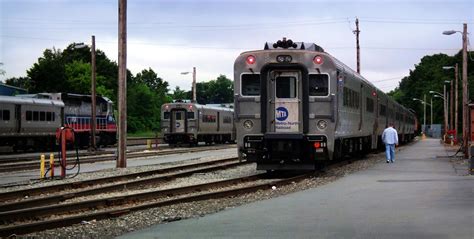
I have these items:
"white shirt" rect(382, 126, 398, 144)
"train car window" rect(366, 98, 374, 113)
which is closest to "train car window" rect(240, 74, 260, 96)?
"white shirt" rect(382, 126, 398, 144)

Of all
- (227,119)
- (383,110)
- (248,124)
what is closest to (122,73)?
(248,124)

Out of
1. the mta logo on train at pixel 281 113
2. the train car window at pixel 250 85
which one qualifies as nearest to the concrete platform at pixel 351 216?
the mta logo on train at pixel 281 113

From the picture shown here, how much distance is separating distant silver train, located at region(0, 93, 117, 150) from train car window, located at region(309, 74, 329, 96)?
23084 mm

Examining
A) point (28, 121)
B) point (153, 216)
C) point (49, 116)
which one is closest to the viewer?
point (153, 216)

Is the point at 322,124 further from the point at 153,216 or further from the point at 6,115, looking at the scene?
the point at 6,115

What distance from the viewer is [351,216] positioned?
32.3 ft

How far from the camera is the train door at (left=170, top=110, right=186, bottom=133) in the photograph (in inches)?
1759

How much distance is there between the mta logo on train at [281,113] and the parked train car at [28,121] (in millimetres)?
22416

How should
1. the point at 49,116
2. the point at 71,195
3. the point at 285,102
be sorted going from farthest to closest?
the point at 49,116, the point at 285,102, the point at 71,195

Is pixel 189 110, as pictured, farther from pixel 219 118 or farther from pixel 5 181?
pixel 5 181

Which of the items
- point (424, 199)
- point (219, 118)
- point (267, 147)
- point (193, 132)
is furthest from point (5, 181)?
point (219, 118)

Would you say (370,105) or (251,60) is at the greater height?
(251,60)

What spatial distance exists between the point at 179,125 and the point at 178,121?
1.02 ft

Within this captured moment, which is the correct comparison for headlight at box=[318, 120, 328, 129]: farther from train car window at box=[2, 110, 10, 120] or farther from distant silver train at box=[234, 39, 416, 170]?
train car window at box=[2, 110, 10, 120]
